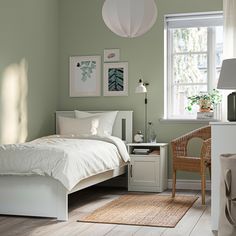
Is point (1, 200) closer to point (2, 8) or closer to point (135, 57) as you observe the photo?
point (2, 8)

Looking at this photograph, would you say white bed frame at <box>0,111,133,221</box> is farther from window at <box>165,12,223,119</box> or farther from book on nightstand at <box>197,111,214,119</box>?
window at <box>165,12,223,119</box>


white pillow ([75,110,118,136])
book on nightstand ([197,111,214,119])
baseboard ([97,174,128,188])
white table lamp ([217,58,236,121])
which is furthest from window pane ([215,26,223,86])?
white table lamp ([217,58,236,121])

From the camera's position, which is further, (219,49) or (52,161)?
(219,49)

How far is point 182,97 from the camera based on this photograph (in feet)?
22.4

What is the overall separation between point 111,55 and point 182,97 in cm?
113

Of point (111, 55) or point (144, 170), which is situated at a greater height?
point (111, 55)

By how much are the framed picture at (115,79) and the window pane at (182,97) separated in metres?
0.69

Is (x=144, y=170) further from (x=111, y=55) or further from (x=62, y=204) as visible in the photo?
(x=62, y=204)

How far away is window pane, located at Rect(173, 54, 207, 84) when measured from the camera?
6.75 metres

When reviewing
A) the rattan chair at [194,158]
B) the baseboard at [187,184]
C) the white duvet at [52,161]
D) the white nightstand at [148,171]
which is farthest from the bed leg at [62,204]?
the baseboard at [187,184]

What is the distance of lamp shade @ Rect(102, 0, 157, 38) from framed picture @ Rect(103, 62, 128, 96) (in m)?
2.47

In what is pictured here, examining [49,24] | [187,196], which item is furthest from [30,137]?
[187,196]

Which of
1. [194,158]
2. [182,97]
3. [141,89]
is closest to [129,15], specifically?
[194,158]

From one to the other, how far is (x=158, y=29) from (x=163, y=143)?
1533mm
